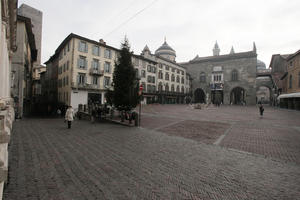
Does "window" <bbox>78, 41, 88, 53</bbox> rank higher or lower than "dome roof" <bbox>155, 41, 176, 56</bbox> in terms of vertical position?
lower

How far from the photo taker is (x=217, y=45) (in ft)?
292

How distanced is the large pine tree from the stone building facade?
3713 centimetres

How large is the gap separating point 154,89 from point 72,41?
2411 centimetres

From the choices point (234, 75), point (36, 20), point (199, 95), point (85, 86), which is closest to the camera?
point (85, 86)

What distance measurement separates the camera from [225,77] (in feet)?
172

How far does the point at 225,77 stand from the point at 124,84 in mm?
48621

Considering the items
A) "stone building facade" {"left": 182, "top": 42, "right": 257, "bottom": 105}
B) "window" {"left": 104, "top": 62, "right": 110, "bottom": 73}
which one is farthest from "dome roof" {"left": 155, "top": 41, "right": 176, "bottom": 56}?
"window" {"left": 104, "top": 62, "right": 110, "bottom": 73}

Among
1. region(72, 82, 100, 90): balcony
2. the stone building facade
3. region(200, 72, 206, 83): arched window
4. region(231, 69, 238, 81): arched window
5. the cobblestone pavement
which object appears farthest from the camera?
region(200, 72, 206, 83): arched window

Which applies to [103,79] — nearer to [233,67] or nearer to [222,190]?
[222,190]

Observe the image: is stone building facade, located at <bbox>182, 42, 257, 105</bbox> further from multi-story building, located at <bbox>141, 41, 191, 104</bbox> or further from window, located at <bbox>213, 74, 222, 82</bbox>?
multi-story building, located at <bbox>141, 41, 191, 104</bbox>

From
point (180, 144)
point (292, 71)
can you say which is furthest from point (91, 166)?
point (292, 71)

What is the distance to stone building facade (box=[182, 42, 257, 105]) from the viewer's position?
158 ft

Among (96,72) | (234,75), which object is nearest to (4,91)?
(96,72)

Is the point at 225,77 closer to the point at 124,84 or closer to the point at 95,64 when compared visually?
the point at 95,64
